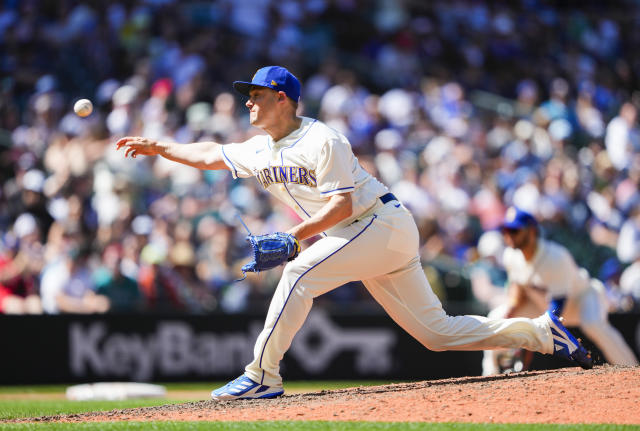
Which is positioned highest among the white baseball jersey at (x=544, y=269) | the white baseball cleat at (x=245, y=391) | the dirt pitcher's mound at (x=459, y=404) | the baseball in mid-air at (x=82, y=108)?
the baseball in mid-air at (x=82, y=108)

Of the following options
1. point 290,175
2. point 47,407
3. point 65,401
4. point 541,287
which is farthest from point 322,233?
point 65,401

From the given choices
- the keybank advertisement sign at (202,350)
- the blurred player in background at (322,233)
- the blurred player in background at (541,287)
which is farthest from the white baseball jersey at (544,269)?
the keybank advertisement sign at (202,350)

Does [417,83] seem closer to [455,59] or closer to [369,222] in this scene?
[455,59]

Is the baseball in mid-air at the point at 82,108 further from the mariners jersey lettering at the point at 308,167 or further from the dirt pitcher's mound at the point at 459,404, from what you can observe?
the dirt pitcher's mound at the point at 459,404

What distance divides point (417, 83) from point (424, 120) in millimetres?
1442

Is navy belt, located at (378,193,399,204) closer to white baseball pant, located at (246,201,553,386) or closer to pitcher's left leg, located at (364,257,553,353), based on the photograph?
white baseball pant, located at (246,201,553,386)

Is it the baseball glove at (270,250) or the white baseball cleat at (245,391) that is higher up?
the baseball glove at (270,250)

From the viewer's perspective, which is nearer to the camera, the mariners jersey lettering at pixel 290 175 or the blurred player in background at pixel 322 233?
the blurred player in background at pixel 322 233

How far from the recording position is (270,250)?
18.9 feet

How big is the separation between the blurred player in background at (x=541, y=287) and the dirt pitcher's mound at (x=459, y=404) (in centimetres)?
236

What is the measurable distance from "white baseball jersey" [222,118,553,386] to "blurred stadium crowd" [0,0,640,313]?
16.5 ft

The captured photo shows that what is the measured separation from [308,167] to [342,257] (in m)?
0.61

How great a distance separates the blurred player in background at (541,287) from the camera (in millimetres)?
8859

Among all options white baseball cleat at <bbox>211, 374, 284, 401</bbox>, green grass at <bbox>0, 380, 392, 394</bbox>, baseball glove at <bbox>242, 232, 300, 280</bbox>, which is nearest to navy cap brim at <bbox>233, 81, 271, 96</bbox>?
baseball glove at <bbox>242, 232, 300, 280</bbox>
